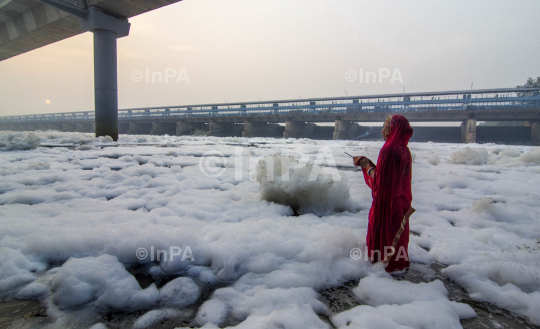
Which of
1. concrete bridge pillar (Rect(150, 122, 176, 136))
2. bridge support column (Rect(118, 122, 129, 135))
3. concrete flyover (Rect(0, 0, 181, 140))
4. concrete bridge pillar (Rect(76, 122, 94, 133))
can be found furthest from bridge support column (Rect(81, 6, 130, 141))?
concrete bridge pillar (Rect(76, 122, 94, 133))

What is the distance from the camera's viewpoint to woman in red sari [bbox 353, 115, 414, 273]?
154cm

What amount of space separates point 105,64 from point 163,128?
24552 millimetres

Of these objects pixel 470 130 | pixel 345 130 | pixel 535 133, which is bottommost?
pixel 535 133

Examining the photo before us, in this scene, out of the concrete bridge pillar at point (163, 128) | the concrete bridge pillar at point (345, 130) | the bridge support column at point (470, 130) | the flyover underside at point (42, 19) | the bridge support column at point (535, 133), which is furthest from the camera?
the concrete bridge pillar at point (163, 128)

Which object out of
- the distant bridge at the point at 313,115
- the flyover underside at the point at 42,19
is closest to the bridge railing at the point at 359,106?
the distant bridge at the point at 313,115

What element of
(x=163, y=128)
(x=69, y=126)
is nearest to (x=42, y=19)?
(x=163, y=128)

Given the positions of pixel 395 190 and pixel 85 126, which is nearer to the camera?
pixel 395 190

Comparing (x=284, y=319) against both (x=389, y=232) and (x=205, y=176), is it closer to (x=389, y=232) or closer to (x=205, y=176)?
(x=389, y=232)

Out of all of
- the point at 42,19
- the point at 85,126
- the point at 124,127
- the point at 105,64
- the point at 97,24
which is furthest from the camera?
the point at 85,126

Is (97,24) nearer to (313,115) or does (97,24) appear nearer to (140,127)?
(313,115)

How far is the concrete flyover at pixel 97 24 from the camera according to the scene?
10.9 meters

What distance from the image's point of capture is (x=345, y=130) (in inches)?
1038

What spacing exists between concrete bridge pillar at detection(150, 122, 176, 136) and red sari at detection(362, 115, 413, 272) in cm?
3698

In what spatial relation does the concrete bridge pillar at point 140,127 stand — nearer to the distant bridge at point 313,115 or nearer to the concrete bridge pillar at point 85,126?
the distant bridge at point 313,115
